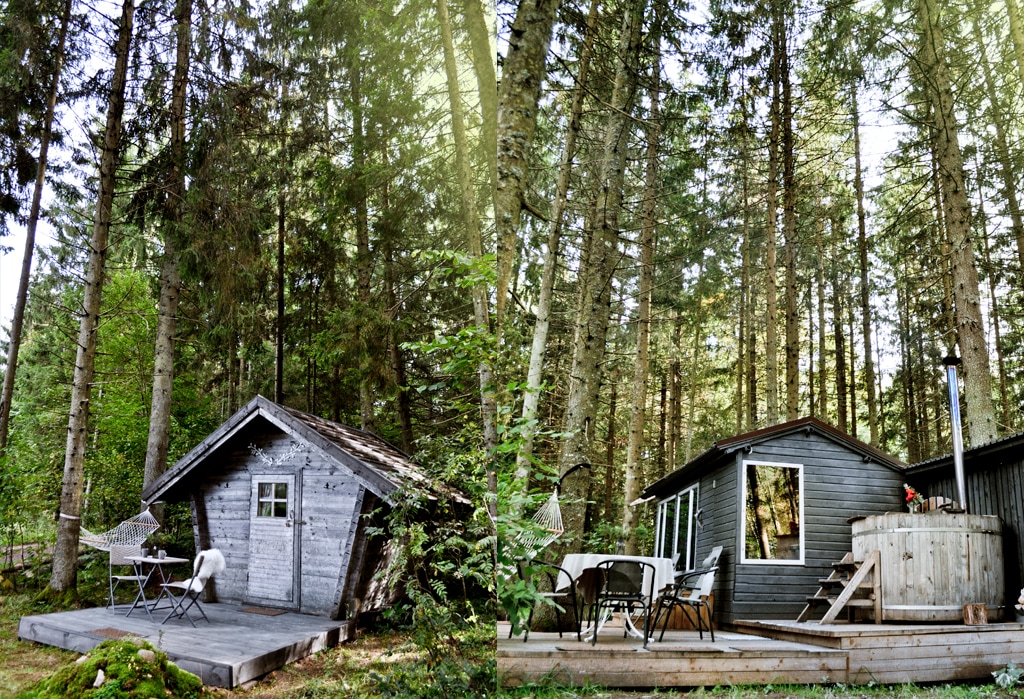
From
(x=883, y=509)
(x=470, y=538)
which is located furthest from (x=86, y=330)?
(x=883, y=509)

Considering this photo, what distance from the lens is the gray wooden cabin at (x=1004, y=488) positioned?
828 cm

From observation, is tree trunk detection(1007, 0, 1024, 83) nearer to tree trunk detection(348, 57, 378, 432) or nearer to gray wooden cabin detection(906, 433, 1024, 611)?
gray wooden cabin detection(906, 433, 1024, 611)

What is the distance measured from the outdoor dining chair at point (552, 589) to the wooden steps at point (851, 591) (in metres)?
3.11

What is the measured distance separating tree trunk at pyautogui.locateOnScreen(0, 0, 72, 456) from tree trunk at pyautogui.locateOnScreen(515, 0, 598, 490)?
950cm

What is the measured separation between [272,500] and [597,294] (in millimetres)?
5682

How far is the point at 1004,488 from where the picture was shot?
8.67m

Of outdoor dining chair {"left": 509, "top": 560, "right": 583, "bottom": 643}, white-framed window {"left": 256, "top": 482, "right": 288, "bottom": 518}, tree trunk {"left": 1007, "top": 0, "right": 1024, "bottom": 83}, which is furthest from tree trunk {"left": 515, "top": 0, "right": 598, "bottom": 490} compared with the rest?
tree trunk {"left": 1007, "top": 0, "right": 1024, "bottom": 83}

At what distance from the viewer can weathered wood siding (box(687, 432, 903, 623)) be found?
9.46 metres

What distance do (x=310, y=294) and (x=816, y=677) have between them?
36.5 ft

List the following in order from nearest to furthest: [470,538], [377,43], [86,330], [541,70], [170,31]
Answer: [541,70] → [470,538] → [377,43] → [86,330] → [170,31]

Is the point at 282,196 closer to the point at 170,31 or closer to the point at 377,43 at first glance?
the point at 170,31

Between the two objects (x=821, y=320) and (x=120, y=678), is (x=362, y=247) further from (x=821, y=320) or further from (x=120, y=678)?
(x=821, y=320)

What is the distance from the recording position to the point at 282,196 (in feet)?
45.8

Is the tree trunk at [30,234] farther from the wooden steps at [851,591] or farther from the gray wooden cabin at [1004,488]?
the gray wooden cabin at [1004,488]
